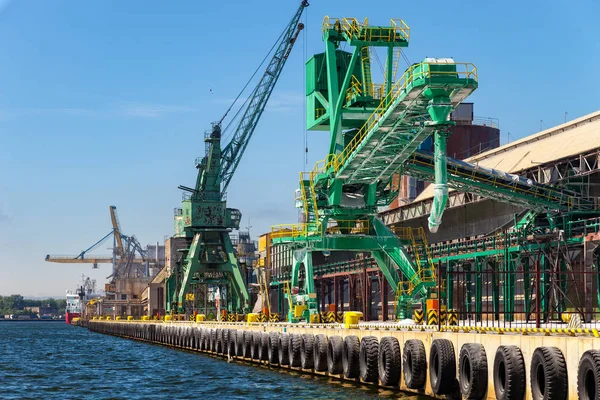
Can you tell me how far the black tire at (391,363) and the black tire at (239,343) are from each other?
78.9 feet

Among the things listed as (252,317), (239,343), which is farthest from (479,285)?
(252,317)

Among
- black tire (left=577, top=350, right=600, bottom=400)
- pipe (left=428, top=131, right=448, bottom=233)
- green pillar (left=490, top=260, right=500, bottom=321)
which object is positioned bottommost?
black tire (left=577, top=350, right=600, bottom=400)

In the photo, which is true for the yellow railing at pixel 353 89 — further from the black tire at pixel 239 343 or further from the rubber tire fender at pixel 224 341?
the rubber tire fender at pixel 224 341

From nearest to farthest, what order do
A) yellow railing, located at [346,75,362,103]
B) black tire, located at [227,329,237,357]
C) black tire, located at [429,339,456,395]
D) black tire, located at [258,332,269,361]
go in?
black tire, located at [429,339,456,395], black tire, located at [258,332,269,361], yellow railing, located at [346,75,362,103], black tire, located at [227,329,237,357]

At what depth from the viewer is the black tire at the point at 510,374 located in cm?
2580

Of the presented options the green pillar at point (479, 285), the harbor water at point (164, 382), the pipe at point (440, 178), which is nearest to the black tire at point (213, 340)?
the harbor water at point (164, 382)

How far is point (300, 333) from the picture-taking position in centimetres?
4788

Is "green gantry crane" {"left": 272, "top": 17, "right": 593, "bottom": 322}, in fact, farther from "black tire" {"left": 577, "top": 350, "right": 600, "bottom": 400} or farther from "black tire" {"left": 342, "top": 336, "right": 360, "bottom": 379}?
"black tire" {"left": 577, "top": 350, "right": 600, "bottom": 400}

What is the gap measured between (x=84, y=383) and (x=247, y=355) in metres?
11.9

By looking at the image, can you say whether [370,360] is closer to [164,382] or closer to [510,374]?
[510,374]

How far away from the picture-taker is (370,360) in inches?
1457

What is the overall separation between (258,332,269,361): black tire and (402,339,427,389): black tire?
66.6ft

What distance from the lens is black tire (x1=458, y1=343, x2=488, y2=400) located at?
28.0 metres

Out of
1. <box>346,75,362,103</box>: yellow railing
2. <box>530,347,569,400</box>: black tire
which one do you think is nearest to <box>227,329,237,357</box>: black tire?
<box>346,75,362,103</box>: yellow railing
